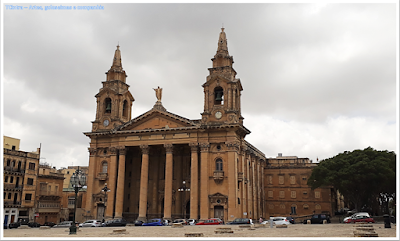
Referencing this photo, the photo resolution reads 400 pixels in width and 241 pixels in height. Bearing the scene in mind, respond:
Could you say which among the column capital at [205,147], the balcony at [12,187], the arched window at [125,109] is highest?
the arched window at [125,109]

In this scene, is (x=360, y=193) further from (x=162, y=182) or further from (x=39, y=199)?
(x=39, y=199)

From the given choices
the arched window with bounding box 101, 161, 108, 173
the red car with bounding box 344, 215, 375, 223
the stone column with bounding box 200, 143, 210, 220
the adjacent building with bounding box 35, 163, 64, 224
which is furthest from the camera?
the adjacent building with bounding box 35, 163, 64, 224

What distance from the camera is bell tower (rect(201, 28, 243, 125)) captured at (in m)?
51.9

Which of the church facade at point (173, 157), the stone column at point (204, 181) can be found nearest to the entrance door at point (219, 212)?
the church facade at point (173, 157)

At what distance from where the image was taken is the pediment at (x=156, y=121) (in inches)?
2094

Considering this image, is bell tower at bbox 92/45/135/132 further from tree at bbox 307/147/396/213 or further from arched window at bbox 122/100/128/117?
tree at bbox 307/147/396/213

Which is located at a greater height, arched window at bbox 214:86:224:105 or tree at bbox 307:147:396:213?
arched window at bbox 214:86:224:105

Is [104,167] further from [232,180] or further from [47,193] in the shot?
[232,180]

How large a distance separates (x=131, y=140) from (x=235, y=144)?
15502 millimetres

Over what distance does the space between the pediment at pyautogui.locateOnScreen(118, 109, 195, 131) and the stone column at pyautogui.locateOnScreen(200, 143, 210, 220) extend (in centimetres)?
422

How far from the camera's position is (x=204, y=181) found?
50031 millimetres

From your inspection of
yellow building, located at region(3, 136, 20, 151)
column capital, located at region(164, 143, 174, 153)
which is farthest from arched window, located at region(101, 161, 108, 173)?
yellow building, located at region(3, 136, 20, 151)

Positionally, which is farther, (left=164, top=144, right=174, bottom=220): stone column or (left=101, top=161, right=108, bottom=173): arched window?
(left=101, top=161, right=108, bottom=173): arched window

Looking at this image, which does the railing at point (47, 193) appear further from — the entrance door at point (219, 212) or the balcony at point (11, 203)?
the entrance door at point (219, 212)
